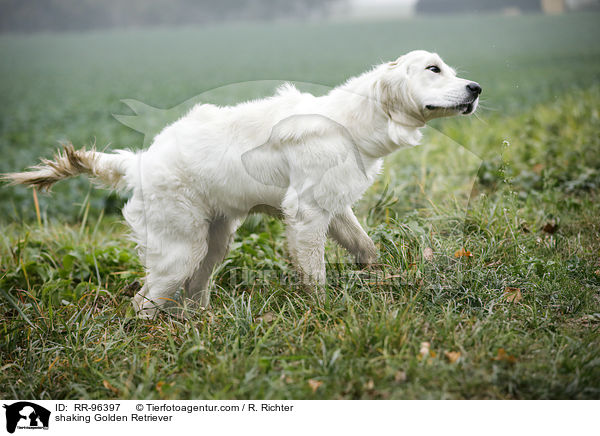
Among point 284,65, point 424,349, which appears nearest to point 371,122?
point 424,349

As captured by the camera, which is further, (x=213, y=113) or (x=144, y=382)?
(x=213, y=113)

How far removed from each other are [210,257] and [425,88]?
1660mm

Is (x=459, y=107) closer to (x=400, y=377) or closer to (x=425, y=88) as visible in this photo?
(x=425, y=88)

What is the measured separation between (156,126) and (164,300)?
42.1 inches

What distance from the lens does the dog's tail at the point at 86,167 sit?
2.94 meters

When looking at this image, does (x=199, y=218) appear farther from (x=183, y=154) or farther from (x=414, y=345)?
(x=414, y=345)

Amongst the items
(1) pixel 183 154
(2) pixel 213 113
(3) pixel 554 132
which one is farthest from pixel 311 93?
(3) pixel 554 132

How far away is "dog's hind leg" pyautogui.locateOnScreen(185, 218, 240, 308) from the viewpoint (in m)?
3.12

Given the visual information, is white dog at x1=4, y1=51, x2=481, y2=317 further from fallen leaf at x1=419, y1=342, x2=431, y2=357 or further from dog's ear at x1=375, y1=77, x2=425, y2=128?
fallen leaf at x1=419, y1=342, x2=431, y2=357

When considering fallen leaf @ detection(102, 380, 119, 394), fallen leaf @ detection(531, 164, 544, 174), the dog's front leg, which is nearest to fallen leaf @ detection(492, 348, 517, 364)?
the dog's front leg

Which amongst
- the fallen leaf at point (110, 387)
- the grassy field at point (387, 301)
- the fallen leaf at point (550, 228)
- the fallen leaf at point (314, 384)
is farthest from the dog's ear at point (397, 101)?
the fallen leaf at point (110, 387)

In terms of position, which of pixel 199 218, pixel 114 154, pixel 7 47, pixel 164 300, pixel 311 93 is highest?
pixel 7 47

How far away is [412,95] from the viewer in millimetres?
2555

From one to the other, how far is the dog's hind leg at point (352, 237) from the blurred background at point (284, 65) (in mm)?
793
